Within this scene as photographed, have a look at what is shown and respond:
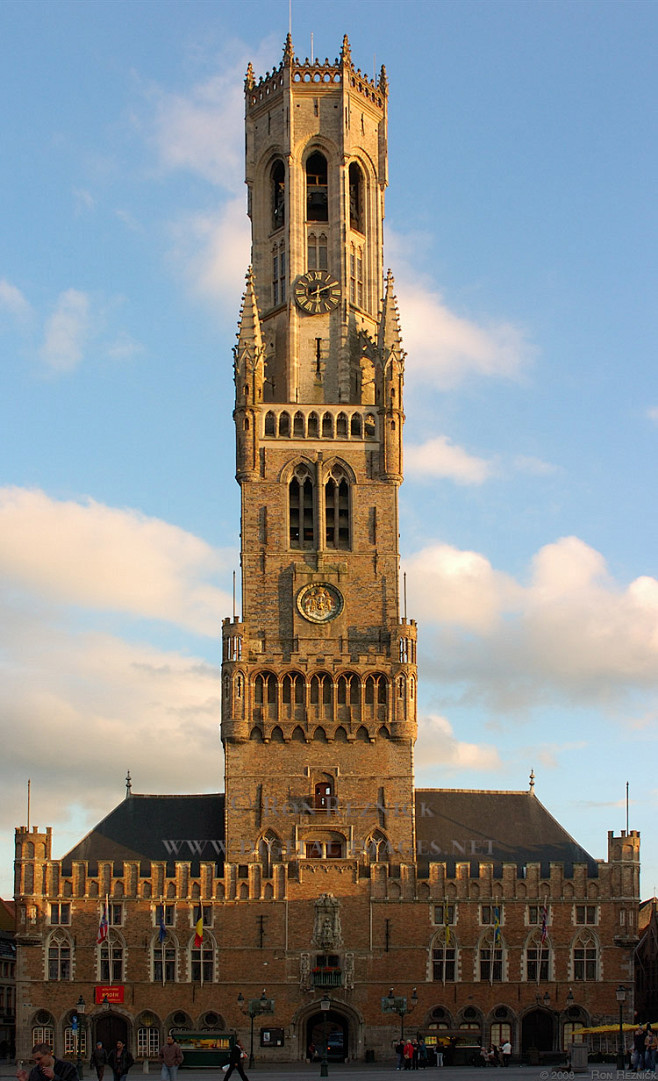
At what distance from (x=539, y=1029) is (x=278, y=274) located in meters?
46.0

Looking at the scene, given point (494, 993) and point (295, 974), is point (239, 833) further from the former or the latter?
point (494, 993)

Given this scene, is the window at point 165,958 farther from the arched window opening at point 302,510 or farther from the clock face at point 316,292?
the clock face at point 316,292

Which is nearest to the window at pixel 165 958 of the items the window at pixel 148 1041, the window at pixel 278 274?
the window at pixel 148 1041

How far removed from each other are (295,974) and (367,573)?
21905mm

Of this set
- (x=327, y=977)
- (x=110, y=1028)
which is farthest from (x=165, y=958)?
(x=327, y=977)

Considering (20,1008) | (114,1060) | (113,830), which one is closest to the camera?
(114,1060)

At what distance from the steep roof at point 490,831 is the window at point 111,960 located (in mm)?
16660

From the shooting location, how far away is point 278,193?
93.4 m

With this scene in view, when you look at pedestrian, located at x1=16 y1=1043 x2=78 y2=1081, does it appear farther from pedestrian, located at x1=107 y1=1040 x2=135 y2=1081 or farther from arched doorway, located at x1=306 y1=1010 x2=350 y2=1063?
arched doorway, located at x1=306 y1=1010 x2=350 y2=1063

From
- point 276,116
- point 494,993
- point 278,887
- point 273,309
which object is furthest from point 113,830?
point 276,116

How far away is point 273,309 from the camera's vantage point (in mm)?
90250

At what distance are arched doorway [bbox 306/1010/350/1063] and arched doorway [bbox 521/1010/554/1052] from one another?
29.9 ft

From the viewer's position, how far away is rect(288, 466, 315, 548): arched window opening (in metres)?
84.2

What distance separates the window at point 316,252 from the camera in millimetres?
90500
